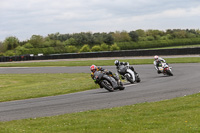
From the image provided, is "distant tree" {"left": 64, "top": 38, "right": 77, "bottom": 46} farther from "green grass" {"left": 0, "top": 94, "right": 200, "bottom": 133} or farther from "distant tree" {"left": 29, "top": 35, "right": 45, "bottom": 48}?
"green grass" {"left": 0, "top": 94, "right": 200, "bottom": 133}

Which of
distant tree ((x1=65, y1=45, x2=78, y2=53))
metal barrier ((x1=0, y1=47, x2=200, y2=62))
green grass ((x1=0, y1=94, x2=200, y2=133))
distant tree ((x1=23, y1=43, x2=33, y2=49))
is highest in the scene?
distant tree ((x1=23, y1=43, x2=33, y2=49))

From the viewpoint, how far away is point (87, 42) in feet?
333

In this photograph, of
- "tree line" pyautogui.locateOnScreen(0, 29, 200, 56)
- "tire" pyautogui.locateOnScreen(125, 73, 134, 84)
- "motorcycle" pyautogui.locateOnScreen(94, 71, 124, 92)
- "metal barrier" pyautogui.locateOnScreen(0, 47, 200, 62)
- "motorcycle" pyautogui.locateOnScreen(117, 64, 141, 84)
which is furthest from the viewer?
"tree line" pyautogui.locateOnScreen(0, 29, 200, 56)

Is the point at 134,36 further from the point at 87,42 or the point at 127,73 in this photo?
the point at 127,73

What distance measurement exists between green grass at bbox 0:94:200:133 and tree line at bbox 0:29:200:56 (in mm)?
72896

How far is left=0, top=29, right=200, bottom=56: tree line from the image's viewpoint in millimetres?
87562

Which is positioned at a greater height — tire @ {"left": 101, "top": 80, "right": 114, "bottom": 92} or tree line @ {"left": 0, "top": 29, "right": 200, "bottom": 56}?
tree line @ {"left": 0, "top": 29, "right": 200, "bottom": 56}

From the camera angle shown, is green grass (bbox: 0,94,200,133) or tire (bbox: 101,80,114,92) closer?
green grass (bbox: 0,94,200,133)

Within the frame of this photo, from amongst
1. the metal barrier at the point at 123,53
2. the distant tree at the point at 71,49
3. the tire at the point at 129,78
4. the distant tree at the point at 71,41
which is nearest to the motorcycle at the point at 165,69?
the tire at the point at 129,78

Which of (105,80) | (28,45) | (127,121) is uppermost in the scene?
(28,45)

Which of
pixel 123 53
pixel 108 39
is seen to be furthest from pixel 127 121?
pixel 108 39

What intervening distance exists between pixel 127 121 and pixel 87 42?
9198 cm

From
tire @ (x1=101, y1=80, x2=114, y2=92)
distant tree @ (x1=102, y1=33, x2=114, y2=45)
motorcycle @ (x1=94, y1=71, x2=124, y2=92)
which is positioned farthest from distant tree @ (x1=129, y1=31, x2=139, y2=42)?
tire @ (x1=101, y1=80, x2=114, y2=92)

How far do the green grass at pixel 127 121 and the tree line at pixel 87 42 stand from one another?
7290cm
